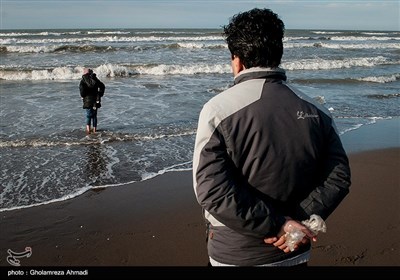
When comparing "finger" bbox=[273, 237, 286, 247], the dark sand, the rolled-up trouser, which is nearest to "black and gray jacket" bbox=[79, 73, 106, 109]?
the rolled-up trouser

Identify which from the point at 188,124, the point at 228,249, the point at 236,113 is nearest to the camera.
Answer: the point at 236,113

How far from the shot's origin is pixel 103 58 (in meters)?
27.3

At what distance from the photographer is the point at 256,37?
1.95 m

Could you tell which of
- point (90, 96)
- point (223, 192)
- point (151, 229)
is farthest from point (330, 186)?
point (90, 96)

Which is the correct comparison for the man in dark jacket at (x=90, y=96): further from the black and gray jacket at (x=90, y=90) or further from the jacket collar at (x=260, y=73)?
the jacket collar at (x=260, y=73)

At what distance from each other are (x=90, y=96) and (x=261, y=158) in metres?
8.74

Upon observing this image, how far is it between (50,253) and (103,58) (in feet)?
80.9

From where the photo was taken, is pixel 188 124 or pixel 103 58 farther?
pixel 103 58

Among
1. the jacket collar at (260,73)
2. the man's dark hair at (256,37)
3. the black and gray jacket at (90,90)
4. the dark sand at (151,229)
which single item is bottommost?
the dark sand at (151,229)

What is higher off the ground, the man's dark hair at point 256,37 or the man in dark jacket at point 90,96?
the man's dark hair at point 256,37

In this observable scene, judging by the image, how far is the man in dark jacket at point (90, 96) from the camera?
9.71 meters

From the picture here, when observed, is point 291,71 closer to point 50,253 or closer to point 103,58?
point 103,58

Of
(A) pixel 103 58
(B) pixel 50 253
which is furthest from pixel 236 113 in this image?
(A) pixel 103 58

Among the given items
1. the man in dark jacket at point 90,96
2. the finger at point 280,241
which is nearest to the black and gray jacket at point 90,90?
the man in dark jacket at point 90,96
